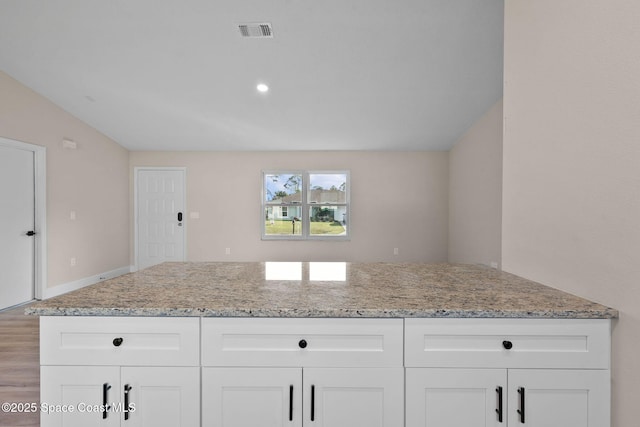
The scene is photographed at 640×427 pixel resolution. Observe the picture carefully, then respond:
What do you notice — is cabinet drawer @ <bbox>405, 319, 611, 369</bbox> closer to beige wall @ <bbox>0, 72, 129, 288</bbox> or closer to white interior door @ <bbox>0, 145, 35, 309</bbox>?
white interior door @ <bbox>0, 145, 35, 309</bbox>

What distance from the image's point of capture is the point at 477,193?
4695 millimetres

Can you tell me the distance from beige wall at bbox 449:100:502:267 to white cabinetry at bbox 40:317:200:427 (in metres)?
4.14

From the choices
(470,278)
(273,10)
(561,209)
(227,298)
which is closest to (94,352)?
(227,298)

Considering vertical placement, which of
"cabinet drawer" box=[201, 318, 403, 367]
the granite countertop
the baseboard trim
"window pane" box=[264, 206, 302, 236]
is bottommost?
the baseboard trim

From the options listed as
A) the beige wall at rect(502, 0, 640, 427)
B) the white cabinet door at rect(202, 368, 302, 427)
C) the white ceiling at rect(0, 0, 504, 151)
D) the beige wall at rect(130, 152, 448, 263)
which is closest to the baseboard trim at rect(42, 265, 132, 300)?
the beige wall at rect(130, 152, 448, 263)

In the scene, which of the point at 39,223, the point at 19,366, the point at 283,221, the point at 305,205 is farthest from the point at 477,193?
the point at 39,223

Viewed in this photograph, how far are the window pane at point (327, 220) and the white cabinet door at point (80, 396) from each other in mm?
4821

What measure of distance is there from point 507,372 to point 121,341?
4.52 ft

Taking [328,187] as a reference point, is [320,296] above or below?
below

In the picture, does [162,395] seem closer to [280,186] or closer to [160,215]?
[280,186]

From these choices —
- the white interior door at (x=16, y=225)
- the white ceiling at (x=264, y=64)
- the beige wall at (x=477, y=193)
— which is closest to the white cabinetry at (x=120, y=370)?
the white ceiling at (x=264, y=64)

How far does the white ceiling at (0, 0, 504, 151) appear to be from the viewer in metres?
2.71

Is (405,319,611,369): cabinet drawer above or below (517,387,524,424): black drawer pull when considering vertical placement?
above

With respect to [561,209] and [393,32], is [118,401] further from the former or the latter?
[393,32]
